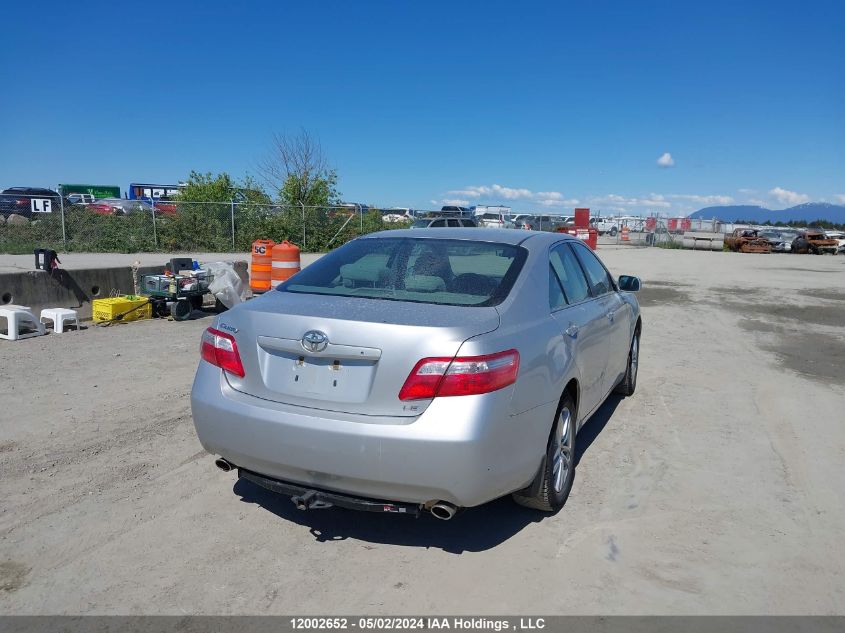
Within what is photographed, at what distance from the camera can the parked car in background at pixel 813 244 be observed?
38094mm

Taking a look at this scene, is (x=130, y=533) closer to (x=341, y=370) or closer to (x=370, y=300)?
(x=341, y=370)

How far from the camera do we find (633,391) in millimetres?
6695

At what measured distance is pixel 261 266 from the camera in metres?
12.4

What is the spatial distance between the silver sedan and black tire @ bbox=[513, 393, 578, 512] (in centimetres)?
1

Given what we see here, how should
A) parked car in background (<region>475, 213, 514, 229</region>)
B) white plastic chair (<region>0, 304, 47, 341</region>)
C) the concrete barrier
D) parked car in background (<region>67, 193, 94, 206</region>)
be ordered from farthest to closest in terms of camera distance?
1. parked car in background (<region>475, 213, 514, 229</region>)
2. parked car in background (<region>67, 193, 94, 206</region>)
3. the concrete barrier
4. white plastic chair (<region>0, 304, 47, 341</region>)

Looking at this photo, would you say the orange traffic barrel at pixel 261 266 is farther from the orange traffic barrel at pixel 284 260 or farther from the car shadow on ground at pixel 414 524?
the car shadow on ground at pixel 414 524

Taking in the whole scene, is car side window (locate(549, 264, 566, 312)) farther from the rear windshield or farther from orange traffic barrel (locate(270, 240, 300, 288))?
orange traffic barrel (locate(270, 240, 300, 288))

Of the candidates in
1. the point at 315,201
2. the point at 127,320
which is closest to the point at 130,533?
the point at 127,320

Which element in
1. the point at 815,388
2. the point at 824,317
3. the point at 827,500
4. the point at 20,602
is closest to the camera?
the point at 20,602

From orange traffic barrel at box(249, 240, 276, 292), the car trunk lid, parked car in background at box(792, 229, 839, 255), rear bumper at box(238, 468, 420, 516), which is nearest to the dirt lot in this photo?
rear bumper at box(238, 468, 420, 516)

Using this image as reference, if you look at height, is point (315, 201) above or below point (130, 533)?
above

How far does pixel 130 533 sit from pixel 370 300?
5.98 feet

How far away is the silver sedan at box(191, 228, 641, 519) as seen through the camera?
3.05 m

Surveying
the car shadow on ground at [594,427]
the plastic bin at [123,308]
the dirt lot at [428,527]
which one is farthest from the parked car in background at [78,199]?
the car shadow on ground at [594,427]
